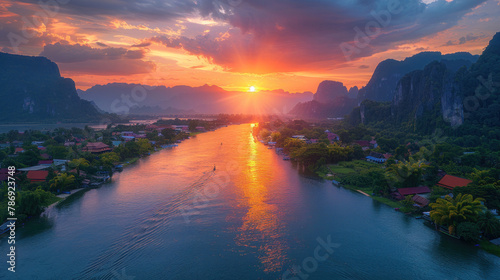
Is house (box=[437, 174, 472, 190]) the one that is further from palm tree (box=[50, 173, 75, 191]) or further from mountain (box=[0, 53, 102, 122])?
mountain (box=[0, 53, 102, 122])

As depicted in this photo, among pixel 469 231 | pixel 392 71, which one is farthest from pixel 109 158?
pixel 392 71

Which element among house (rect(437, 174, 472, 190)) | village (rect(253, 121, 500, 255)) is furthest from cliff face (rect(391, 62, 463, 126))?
house (rect(437, 174, 472, 190))

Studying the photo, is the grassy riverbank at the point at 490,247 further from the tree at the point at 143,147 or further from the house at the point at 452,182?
the tree at the point at 143,147

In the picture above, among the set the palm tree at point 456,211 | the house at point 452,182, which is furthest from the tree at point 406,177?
the palm tree at point 456,211

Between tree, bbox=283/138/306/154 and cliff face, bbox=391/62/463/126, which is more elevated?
cliff face, bbox=391/62/463/126

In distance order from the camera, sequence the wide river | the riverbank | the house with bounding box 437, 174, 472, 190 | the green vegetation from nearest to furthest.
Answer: the wide river, the riverbank, the green vegetation, the house with bounding box 437, 174, 472, 190
